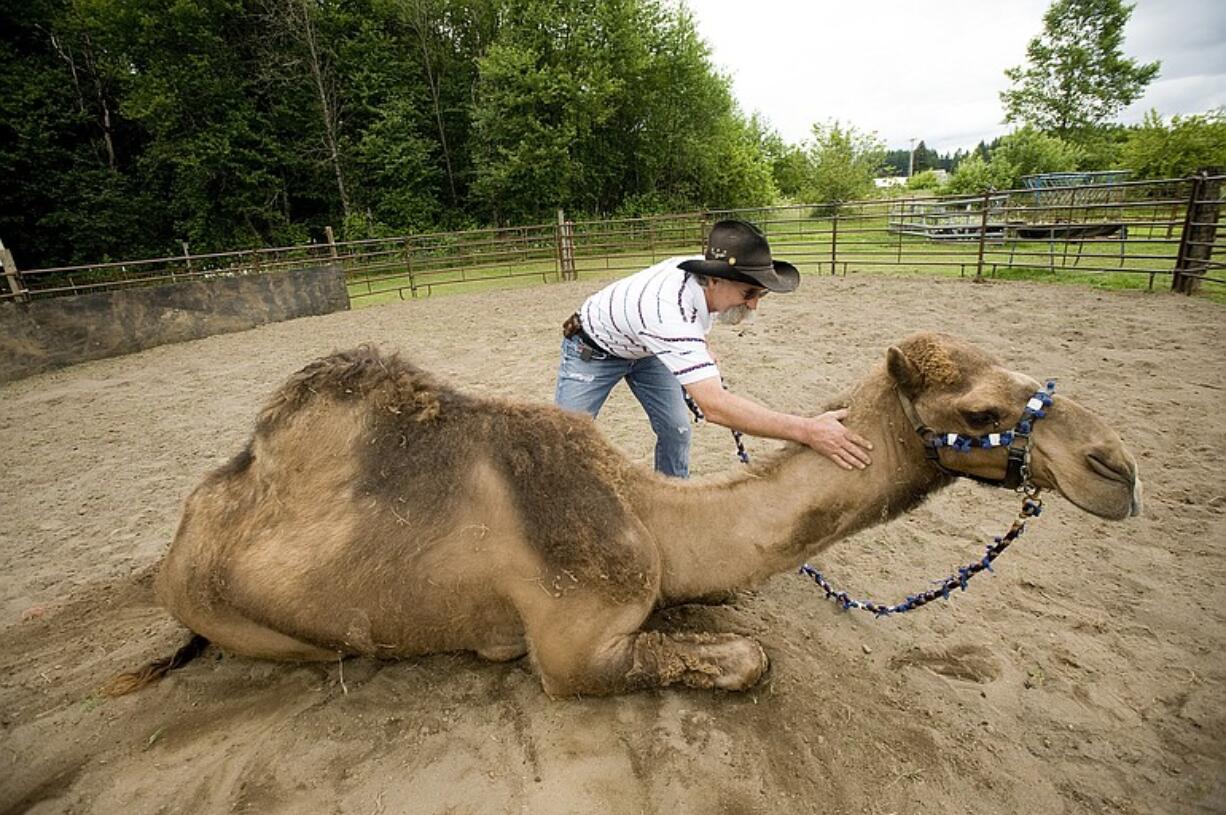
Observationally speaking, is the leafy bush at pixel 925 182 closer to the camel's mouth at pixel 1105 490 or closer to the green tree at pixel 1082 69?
the green tree at pixel 1082 69

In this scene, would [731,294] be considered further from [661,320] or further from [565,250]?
[565,250]

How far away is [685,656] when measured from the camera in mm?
2549

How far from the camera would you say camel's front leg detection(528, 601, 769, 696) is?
7.93 ft

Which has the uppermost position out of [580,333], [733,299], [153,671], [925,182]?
[925,182]

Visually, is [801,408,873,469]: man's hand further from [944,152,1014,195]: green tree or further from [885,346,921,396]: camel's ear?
[944,152,1014,195]: green tree

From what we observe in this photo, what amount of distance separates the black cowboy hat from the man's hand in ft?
2.55

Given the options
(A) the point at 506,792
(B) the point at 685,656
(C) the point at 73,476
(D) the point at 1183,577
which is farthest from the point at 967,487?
(C) the point at 73,476

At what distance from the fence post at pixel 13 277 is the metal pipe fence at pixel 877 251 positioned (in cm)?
2

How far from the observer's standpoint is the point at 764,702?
2.64m

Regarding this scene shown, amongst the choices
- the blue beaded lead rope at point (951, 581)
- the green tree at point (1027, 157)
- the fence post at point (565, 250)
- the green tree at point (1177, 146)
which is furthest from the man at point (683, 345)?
the green tree at point (1027, 157)

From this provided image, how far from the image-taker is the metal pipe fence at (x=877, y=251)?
1234 centimetres

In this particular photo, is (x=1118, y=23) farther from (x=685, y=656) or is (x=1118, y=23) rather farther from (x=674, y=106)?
(x=685, y=656)

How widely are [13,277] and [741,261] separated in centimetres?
1613

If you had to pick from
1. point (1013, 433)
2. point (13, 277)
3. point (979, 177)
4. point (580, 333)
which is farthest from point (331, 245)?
point (979, 177)
